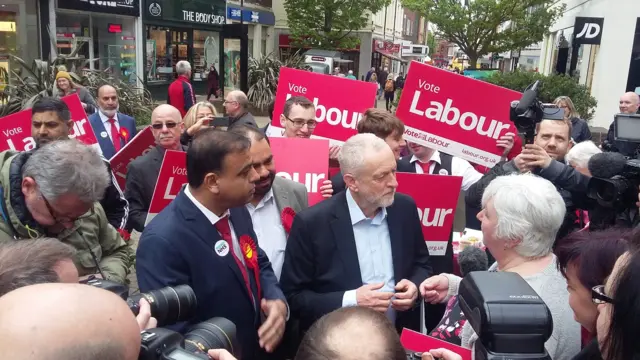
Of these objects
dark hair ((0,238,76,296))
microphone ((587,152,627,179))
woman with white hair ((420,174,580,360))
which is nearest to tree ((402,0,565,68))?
microphone ((587,152,627,179))

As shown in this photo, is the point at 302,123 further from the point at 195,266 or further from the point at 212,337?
the point at 212,337

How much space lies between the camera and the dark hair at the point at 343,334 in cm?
127

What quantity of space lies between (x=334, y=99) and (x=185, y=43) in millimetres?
19436

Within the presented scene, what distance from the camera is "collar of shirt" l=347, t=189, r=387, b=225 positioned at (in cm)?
274

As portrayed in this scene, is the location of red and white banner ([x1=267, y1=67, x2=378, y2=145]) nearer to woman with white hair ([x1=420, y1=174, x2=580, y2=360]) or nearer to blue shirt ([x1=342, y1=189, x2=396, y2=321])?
blue shirt ([x1=342, y1=189, x2=396, y2=321])

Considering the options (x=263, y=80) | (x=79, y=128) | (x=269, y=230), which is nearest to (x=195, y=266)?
(x=269, y=230)

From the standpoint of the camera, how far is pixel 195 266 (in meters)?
2.21

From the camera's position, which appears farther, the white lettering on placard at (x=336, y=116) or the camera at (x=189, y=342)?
the white lettering on placard at (x=336, y=116)

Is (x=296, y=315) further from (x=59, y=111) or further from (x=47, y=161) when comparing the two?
(x=59, y=111)

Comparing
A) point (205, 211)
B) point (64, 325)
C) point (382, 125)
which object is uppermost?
point (382, 125)

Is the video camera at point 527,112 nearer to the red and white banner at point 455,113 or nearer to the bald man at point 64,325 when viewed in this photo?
the red and white banner at point 455,113

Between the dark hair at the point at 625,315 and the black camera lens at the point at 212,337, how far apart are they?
111 centimetres

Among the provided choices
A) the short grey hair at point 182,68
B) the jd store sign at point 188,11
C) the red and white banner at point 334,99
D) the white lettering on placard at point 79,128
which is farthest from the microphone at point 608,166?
the jd store sign at point 188,11

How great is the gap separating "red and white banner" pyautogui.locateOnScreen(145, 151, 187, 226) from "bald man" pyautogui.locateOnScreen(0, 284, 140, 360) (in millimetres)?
2403
